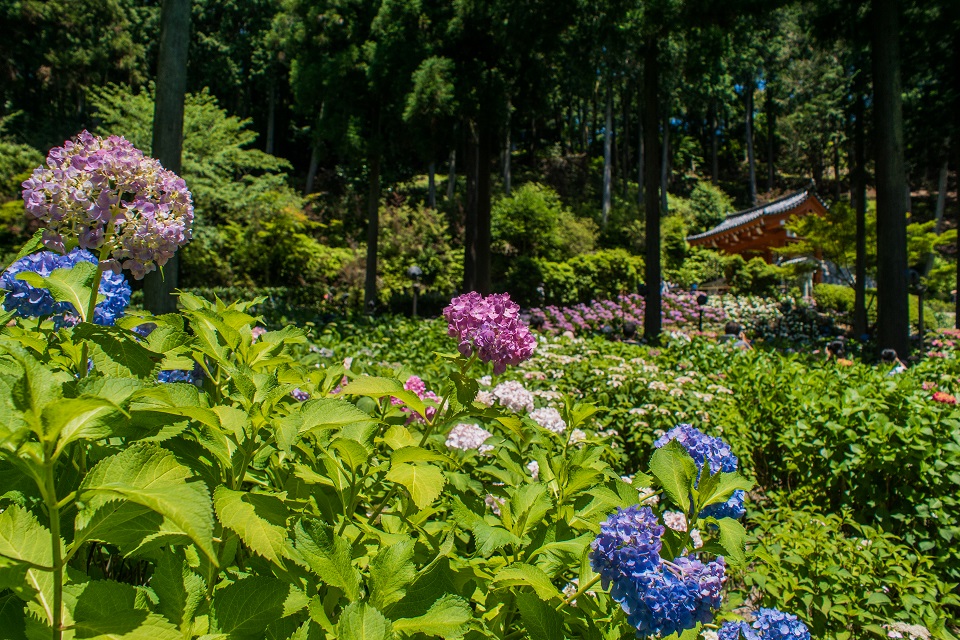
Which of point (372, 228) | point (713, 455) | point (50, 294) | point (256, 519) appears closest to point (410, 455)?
point (256, 519)

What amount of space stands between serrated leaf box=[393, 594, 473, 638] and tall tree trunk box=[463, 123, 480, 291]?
12651 millimetres

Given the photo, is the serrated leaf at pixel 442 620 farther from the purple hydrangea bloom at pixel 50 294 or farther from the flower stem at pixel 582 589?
the purple hydrangea bloom at pixel 50 294

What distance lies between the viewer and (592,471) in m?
1.21

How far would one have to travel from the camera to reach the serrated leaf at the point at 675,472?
107 centimetres

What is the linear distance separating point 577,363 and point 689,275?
1995cm

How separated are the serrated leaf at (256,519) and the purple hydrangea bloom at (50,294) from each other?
798mm

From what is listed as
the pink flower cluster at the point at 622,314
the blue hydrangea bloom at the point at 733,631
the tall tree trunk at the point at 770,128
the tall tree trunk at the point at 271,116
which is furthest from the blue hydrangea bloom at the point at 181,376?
the tall tree trunk at the point at 770,128

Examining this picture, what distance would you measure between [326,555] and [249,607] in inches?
4.6

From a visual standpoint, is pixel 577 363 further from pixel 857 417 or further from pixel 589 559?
pixel 589 559

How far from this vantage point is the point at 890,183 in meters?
10.0

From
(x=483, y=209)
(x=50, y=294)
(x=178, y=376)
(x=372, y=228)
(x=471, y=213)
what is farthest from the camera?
(x=372, y=228)

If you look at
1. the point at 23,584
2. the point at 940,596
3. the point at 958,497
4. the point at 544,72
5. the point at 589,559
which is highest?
the point at 544,72

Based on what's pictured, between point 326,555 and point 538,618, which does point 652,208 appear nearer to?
point 538,618

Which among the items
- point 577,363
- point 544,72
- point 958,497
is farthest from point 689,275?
point 958,497
